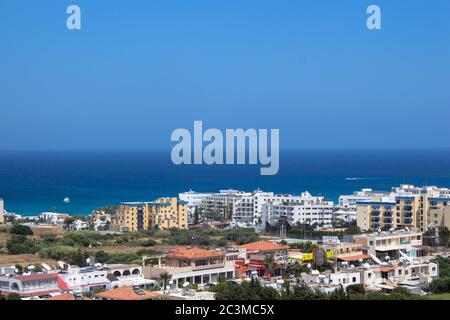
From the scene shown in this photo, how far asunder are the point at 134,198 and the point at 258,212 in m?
5.76

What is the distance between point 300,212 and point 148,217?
8.04 feet

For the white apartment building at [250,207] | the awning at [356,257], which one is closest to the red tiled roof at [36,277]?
the awning at [356,257]

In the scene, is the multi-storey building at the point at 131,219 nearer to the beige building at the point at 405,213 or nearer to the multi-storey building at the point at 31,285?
the beige building at the point at 405,213

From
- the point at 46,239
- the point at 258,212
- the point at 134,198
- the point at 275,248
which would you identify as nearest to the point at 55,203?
the point at 134,198

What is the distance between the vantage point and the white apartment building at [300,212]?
13312mm

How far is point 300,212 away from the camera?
13.5 metres

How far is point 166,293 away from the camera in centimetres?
577

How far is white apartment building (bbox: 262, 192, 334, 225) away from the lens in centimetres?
1331

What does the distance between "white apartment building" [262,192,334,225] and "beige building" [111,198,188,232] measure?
55.0 inches

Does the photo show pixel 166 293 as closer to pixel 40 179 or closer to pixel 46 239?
pixel 46 239

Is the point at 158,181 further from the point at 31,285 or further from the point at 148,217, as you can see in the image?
the point at 31,285

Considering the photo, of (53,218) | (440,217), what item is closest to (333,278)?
(440,217)

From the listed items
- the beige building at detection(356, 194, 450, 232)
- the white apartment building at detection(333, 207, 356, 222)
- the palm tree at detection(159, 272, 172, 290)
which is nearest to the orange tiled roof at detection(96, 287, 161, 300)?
the palm tree at detection(159, 272, 172, 290)

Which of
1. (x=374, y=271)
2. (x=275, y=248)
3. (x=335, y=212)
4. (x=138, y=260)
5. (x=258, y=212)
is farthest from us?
(x=258, y=212)
